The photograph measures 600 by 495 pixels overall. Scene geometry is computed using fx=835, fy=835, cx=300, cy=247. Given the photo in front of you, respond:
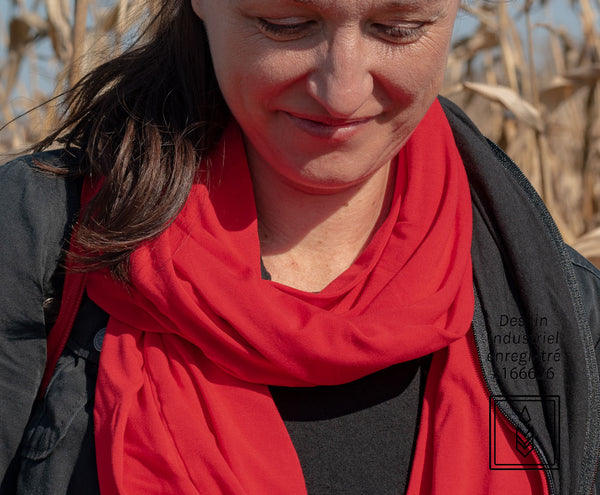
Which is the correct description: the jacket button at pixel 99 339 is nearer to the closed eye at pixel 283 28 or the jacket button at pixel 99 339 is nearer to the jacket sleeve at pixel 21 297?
the jacket sleeve at pixel 21 297

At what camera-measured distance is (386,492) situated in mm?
1199

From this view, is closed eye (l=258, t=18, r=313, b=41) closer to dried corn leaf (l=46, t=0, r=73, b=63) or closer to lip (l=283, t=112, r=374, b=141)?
lip (l=283, t=112, r=374, b=141)

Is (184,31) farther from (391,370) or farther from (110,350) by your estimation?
(391,370)

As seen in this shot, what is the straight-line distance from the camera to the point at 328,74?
1.08 metres

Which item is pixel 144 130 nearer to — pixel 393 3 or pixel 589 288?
pixel 393 3

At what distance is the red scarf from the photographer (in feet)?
3.75

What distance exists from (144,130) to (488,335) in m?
0.61

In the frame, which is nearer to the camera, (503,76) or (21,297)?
(21,297)

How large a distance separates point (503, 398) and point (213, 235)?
0.49 meters

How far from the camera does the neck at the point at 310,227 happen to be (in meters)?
1.34

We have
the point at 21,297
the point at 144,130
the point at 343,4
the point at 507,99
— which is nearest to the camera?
the point at 343,4

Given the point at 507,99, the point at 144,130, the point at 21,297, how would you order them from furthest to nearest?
the point at 507,99 → the point at 144,130 → the point at 21,297

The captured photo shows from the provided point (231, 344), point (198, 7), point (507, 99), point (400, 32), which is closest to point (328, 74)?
point (400, 32)

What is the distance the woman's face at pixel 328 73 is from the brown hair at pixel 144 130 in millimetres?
124
